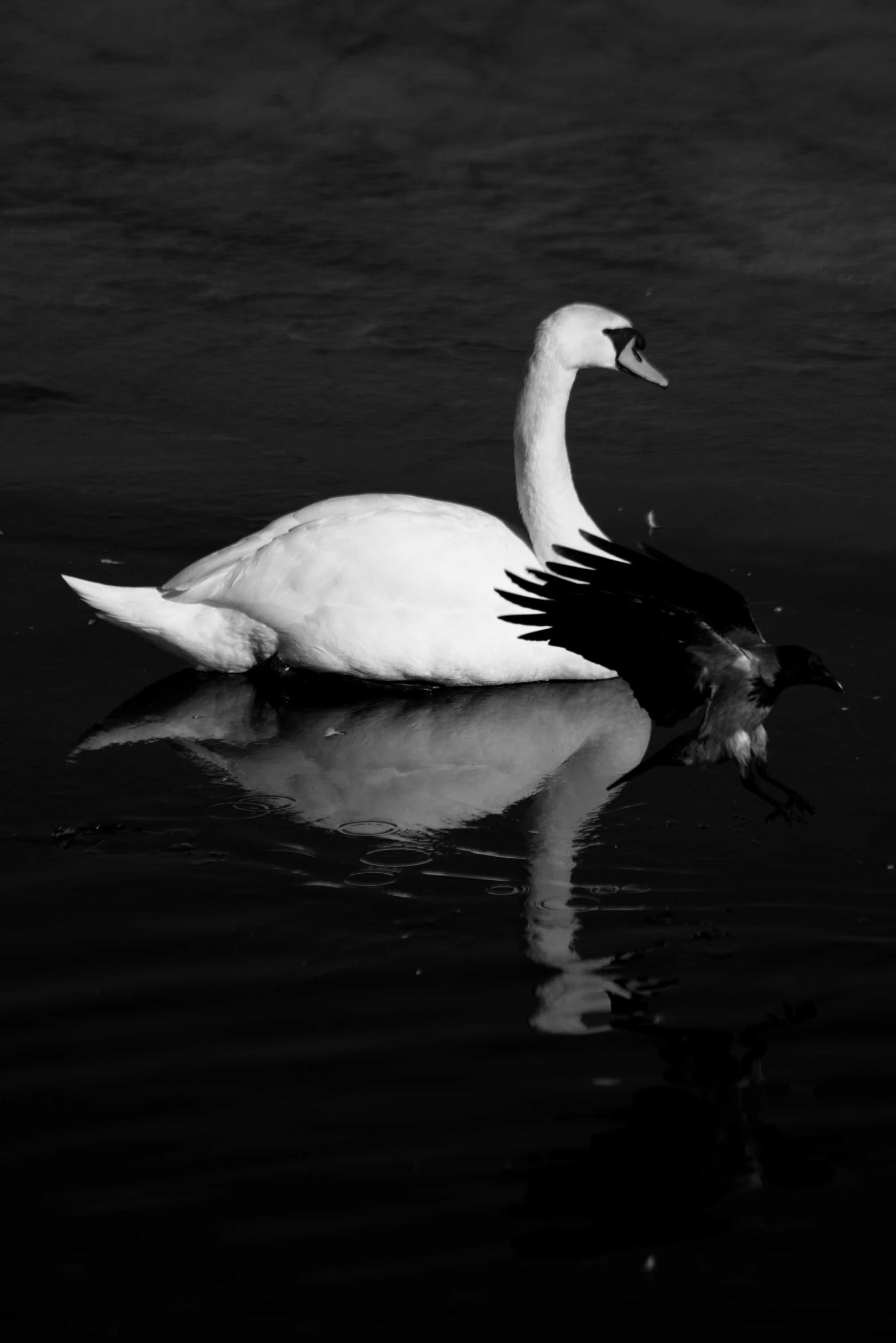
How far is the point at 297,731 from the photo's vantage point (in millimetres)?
6527

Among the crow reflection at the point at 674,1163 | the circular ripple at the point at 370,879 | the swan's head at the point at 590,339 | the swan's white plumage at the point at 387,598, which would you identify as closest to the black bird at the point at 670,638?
the circular ripple at the point at 370,879

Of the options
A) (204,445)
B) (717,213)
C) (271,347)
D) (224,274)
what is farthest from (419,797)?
(717,213)

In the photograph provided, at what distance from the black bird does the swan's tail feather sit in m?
1.82

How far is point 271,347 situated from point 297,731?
3.75 metres

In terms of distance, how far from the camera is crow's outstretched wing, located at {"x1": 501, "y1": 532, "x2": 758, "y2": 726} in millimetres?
5191

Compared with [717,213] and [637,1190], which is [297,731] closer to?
[637,1190]

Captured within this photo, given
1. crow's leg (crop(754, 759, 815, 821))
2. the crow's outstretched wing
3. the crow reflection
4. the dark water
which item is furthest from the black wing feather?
the crow reflection

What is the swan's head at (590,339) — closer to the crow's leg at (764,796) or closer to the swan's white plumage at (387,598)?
the swan's white plumage at (387,598)

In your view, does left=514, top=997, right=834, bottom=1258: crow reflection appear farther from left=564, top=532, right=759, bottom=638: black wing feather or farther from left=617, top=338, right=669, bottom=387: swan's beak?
left=617, top=338, right=669, bottom=387: swan's beak

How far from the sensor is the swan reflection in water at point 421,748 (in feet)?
18.3

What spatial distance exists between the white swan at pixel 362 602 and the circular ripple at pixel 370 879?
5.73 feet

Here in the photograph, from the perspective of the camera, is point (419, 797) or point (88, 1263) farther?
point (419, 797)

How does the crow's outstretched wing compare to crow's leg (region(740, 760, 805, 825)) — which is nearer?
the crow's outstretched wing

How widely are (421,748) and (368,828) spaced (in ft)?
2.83
